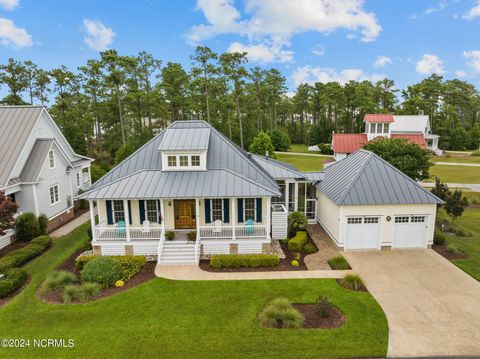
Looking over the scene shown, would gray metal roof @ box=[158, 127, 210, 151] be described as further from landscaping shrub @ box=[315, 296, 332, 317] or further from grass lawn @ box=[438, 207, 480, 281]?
grass lawn @ box=[438, 207, 480, 281]

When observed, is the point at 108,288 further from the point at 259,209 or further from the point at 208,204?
the point at 259,209

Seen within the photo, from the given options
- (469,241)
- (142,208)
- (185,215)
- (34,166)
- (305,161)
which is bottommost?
(469,241)

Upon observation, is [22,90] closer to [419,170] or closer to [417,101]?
[419,170]

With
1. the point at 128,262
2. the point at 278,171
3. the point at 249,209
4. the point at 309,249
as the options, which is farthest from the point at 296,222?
the point at 128,262

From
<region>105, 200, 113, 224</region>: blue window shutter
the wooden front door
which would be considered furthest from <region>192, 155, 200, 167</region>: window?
<region>105, 200, 113, 224</region>: blue window shutter

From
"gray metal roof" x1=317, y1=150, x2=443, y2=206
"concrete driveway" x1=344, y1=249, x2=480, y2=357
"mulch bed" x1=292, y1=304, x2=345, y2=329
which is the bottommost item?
"concrete driveway" x1=344, y1=249, x2=480, y2=357
